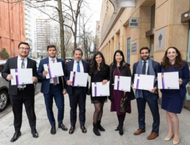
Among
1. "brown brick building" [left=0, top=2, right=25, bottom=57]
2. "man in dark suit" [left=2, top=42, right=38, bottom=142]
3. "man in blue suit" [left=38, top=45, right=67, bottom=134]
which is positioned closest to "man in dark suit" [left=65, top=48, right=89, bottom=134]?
"man in blue suit" [left=38, top=45, right=67, bottom=134]

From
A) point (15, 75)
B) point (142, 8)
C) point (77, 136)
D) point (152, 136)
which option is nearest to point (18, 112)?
point (15, 75)

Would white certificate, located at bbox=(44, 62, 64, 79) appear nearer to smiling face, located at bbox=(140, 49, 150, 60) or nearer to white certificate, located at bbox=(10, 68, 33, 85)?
white certificate, located at bbox=(10, 68, 33, 85)

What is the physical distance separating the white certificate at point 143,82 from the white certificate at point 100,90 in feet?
2.13

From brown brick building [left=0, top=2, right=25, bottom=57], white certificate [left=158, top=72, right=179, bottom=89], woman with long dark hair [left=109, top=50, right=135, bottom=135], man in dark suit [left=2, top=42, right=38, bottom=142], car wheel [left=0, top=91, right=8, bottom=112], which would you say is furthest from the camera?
brown brick building [left=0, top=2, right=25, bottom=57]

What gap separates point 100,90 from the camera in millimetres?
3451

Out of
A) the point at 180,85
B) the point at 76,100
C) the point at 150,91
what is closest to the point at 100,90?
the point at 76,100

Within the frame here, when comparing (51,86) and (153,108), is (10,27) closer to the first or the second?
(51,86)

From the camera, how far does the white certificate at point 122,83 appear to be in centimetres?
327

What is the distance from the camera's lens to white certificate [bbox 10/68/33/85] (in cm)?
315

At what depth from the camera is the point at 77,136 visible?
3.49m

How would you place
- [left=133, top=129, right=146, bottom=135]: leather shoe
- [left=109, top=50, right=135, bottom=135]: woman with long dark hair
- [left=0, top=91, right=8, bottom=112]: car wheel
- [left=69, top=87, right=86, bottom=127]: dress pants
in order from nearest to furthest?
[left=109, top=50, right=135, bottom=135]: woman with long dark hair
[left=133, top=129, right=146, bottom=135]: leather shoe
[left=69, top=87, right=86, bottom=127]: dress pants
[left=0, top=91, right=8, bottom=112]: car wheel

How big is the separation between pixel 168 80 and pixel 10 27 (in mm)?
39390

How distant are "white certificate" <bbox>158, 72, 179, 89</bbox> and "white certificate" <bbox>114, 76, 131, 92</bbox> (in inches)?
24.7

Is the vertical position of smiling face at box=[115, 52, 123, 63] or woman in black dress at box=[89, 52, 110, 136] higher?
smiling face at box=[115, 52, 123, 63]
